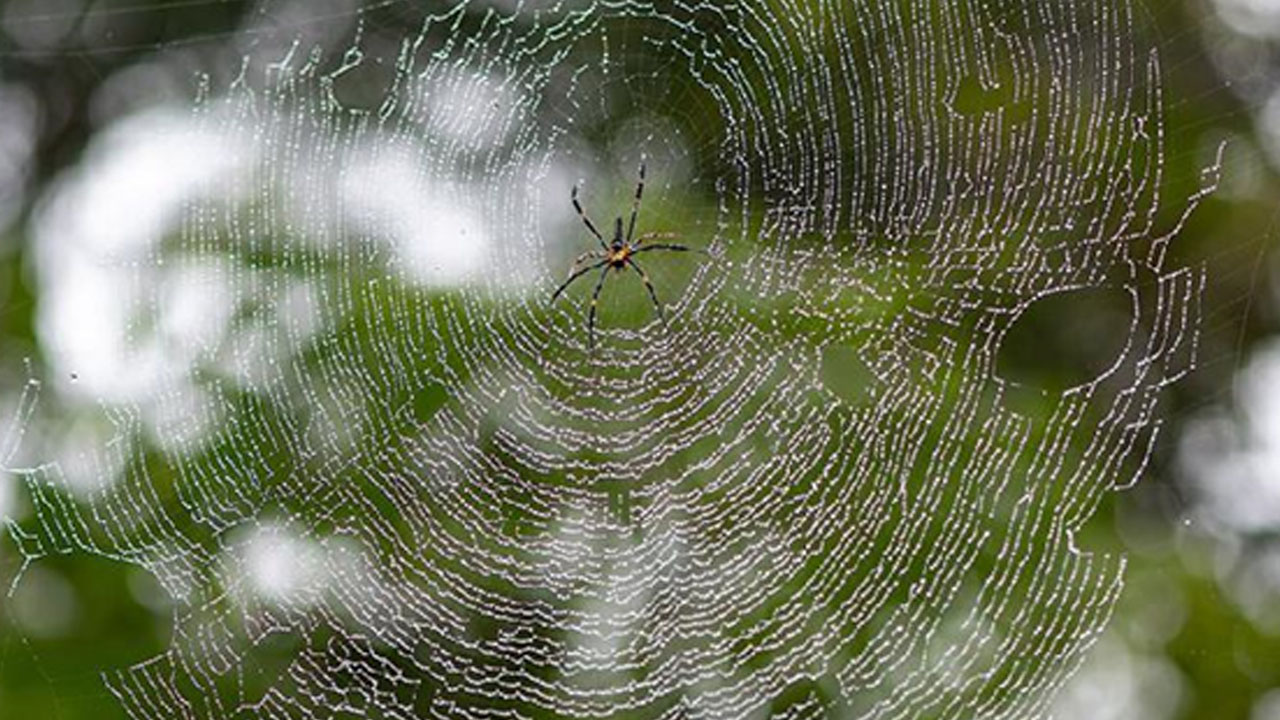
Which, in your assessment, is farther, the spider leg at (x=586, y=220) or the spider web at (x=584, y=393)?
the spider leg at (x=586, y=220)

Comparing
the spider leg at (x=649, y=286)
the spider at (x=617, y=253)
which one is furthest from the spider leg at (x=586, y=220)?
the spider leg at (x=649, y=286)

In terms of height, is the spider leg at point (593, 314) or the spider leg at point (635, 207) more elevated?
the spider leg at point (635, 207)

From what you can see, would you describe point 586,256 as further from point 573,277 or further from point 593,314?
point 593,314

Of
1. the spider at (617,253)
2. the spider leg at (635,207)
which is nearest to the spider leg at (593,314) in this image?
the spider at (617,253)

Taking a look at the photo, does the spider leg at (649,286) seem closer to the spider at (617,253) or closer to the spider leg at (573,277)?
the spider at (617,253)

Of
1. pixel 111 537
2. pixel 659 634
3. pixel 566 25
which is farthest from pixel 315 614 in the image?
pixel 566 25
